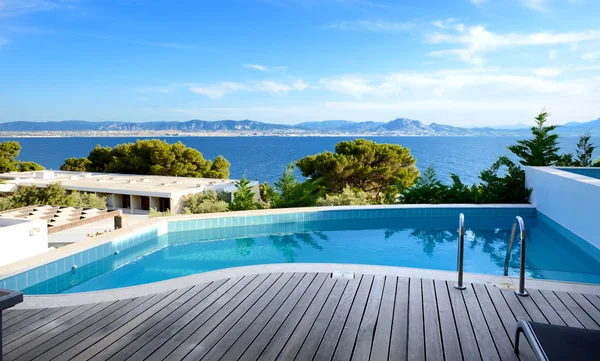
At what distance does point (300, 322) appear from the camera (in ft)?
9.00

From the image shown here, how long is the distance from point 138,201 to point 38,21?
21630 millimetres

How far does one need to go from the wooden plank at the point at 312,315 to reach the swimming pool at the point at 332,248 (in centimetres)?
222

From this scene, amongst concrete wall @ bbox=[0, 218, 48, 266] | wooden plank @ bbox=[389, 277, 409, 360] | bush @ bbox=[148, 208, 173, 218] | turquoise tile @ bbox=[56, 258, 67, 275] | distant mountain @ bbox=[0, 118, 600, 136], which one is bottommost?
bush @ bbox=[148, 208, 173, 218]

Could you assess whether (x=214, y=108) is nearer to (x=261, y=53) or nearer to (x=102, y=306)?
(x=261, y=53)

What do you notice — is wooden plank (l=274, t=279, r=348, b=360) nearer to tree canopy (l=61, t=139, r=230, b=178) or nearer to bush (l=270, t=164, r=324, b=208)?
bush (l=270, t=164, r=324, b=208)

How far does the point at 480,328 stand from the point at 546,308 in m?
0.64

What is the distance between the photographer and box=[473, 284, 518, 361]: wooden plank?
91.8 inches

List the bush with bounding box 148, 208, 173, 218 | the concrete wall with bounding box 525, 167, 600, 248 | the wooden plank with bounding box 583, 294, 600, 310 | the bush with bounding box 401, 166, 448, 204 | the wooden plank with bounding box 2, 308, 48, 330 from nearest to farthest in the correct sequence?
the wooden plank with bounding box 2, 308, 48, 330 → the wooden plank with bounding box 583, 294, 600, 310 → the concrete wall with bounding box 525, 167, 600, 248 → the bush with bounding box 401, 166, 448, 204 → the bush with bounding box 148, 208, 173, 218

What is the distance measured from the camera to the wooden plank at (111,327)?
2352mm

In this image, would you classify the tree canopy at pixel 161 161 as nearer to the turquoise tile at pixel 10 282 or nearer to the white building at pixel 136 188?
the white building at pixel 136 188

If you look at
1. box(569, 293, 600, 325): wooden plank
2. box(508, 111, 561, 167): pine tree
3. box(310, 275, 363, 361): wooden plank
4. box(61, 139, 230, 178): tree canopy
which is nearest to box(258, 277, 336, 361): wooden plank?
box(310, 275, 363, 361): wooden plank

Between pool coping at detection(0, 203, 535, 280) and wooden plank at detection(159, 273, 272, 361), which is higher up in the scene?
wooden plank at detection(159, 273, 272, 361)

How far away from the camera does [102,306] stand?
120 inches

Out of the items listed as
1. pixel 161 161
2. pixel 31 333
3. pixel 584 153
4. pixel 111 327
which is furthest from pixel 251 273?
pixel 161 161
